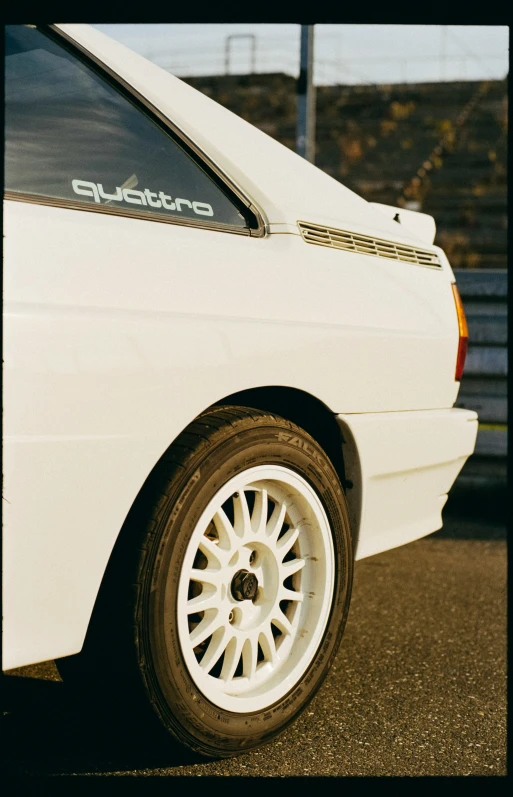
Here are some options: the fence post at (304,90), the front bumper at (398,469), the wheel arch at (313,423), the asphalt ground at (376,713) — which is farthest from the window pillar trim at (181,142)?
the fence post at (304,90)

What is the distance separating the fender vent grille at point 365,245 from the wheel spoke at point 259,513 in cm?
70

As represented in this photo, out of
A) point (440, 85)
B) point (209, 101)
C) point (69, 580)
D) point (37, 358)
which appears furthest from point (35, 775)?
point (440, 85)

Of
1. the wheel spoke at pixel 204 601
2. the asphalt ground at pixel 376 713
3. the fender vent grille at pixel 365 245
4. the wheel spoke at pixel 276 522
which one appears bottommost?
the asphalt ground at pixel 376 713

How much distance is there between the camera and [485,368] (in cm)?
586

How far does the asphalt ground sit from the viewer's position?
2.34m

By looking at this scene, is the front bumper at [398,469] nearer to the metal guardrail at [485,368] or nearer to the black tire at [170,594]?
the black tire at [170,594]

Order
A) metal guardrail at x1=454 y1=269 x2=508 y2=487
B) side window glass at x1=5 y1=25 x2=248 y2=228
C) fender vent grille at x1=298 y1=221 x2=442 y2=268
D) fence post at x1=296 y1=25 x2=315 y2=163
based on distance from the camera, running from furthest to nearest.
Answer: fence post at x1=296 y1=25 x2=315 y2=163, metal guardrail at x1=454 y1=269 x2=508 y2=487, fender vent grille at x1=298 y1=221 x2=442 y2=268, side window glass at x1=5 y1=25 x2=248 y2=228

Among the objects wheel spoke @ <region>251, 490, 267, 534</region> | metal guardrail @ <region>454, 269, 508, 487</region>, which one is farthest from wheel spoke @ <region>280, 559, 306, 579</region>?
metal guardrail @ <region>454, 269, 508, 487</region>

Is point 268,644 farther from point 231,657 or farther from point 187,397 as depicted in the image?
point 187,397

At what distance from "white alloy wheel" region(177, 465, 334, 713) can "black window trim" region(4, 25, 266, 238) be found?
2.01 ft

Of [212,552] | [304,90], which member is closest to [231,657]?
[212,552]

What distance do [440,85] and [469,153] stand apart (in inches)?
181

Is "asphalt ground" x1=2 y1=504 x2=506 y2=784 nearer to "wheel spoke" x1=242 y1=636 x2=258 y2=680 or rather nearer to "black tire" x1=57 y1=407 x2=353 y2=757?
"black tire" x1=57 y1=407 x2=353 y2=757

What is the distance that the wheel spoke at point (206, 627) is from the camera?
228 cm
